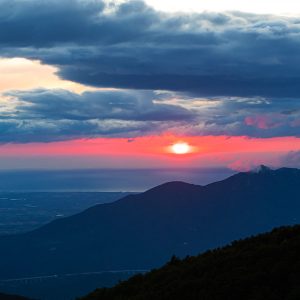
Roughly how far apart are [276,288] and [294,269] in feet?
6.81

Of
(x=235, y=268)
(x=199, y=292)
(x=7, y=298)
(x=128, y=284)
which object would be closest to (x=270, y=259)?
(x=235, y=268)

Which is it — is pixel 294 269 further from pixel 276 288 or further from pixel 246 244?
pixel 246 244

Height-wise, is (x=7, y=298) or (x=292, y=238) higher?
(x=292, y=238)

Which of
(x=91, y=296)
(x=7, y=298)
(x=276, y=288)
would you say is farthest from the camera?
(x=7, y=298)

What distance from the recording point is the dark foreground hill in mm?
36188

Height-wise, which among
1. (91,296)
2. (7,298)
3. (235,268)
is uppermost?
(235,268)

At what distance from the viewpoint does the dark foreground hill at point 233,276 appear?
1425 inches

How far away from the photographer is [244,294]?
118 feet

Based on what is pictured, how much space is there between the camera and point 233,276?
38.2 meters

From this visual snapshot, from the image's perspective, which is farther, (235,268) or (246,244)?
(246,244)

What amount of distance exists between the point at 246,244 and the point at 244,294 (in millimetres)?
9558

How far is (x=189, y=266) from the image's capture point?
42.8 m

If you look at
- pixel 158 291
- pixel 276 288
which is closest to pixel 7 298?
pixel 158 291

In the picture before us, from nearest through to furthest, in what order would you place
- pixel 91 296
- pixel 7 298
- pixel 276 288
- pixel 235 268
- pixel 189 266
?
pixel 276 288 → pixel 235 268 → pixel 189 266 → pixel 91 296 → pixel 7 298
